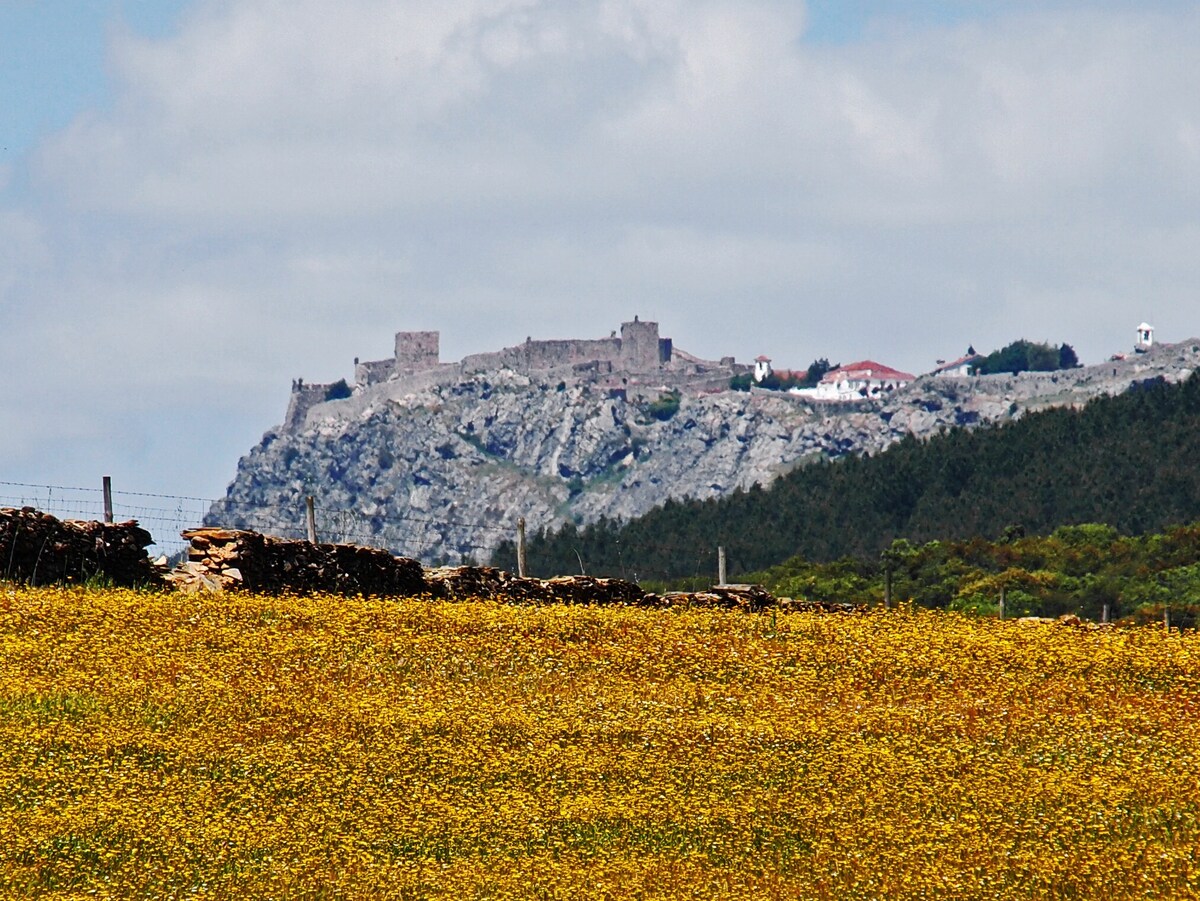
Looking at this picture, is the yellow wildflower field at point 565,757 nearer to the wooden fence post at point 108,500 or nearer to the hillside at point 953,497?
Answer: the wooden fence post at point 108,500

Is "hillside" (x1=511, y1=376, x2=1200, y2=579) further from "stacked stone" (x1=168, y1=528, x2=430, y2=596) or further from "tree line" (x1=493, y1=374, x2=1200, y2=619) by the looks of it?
"stacked stone" (x1=168, y1=528, x2=430, y2=596)

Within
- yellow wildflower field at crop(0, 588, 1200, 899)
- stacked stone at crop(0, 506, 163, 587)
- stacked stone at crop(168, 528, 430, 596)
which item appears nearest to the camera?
yellow wildflower field at crop(0, 588, 1200, 899)

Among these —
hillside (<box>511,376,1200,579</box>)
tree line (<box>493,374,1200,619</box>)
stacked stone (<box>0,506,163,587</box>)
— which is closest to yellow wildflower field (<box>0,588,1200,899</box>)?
stacked stone (<box>0,506,163,587</box>)

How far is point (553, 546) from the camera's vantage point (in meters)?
157

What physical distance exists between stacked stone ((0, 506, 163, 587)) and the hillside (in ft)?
296

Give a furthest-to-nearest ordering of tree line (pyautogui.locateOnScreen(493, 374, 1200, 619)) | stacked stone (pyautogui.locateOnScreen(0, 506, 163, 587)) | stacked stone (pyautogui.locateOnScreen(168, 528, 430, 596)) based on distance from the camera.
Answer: tree line (pyautogui.locateOnScreen(493, 374, 1200, 619)) < stacked stone (pyautogui.locateOnScreen(168, 528, 430, 596)) < stacked stone (pyautogui.locateOnScreen(0, 506, 163, 587))

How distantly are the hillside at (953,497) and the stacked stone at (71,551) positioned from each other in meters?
90.4

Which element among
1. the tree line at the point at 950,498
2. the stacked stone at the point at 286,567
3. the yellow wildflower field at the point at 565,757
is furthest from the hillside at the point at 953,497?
the yellow wildflower field at the point at 565,757

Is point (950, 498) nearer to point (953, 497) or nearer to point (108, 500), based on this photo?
point (953, 497)

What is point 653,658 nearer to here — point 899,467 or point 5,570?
point 5,570

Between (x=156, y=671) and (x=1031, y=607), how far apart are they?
50.4 meters

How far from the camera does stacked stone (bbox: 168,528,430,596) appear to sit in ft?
95.9

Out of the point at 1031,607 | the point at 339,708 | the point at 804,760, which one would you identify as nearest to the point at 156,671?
the point at 339,708

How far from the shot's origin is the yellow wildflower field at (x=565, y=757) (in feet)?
49.0
